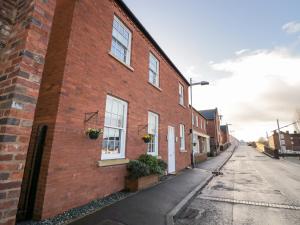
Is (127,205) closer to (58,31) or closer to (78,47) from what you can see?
(78,47)

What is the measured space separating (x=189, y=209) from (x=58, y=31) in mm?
6757

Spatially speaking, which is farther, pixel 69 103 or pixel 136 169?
pixel 136 169

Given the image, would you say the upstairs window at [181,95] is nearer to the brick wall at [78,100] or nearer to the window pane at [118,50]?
the brick wall at [78,100]

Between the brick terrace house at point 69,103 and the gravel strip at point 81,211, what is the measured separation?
15cm

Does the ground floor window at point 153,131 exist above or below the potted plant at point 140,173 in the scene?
above

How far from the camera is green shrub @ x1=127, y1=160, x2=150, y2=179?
7.27m

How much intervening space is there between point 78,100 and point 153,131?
5308 mm

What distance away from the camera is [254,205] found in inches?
250

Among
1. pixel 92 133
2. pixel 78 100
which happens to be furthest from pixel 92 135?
pixel 78 100

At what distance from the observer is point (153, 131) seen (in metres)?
10.1

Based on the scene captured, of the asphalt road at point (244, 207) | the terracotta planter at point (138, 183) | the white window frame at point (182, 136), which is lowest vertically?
the asphalt road at point (244, 207)

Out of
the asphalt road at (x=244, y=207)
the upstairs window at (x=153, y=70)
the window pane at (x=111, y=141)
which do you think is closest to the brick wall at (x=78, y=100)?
the window pane at (x=111, y=141)

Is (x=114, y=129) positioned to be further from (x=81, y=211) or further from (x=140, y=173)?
(x=81, y=211)

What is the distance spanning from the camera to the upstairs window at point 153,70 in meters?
10.6
